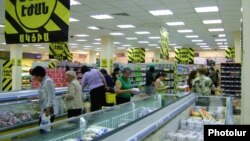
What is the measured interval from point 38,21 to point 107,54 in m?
13.6

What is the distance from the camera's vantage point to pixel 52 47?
12344mm

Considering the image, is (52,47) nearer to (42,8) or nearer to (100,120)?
(42,8)

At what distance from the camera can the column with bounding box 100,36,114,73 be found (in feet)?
56.1

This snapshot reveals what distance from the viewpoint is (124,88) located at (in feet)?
23.0

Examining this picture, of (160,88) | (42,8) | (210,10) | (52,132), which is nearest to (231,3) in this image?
(210,10)

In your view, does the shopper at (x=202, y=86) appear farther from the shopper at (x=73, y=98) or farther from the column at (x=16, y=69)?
the column at (x=16, y=69)

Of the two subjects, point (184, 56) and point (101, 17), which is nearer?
point (101, 17)

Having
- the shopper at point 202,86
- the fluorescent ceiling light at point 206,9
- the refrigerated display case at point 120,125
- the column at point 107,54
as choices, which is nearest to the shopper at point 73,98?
the refrigerated display case at point 120,125

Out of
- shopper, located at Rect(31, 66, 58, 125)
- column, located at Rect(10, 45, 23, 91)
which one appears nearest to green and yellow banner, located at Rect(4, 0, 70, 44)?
shopper, located at Rect(31, 66, 58, 125)

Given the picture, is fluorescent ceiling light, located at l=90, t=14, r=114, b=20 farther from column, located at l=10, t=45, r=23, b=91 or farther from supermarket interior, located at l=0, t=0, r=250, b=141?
column, located at l=10, t=45, r=23, b=91

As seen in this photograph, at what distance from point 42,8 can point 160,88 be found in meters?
5.02

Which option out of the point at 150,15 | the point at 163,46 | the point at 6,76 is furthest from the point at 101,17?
the point at 6,76

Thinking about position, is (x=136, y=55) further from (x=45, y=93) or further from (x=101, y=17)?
(x=45, y=93)

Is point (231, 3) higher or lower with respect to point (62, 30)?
higher
